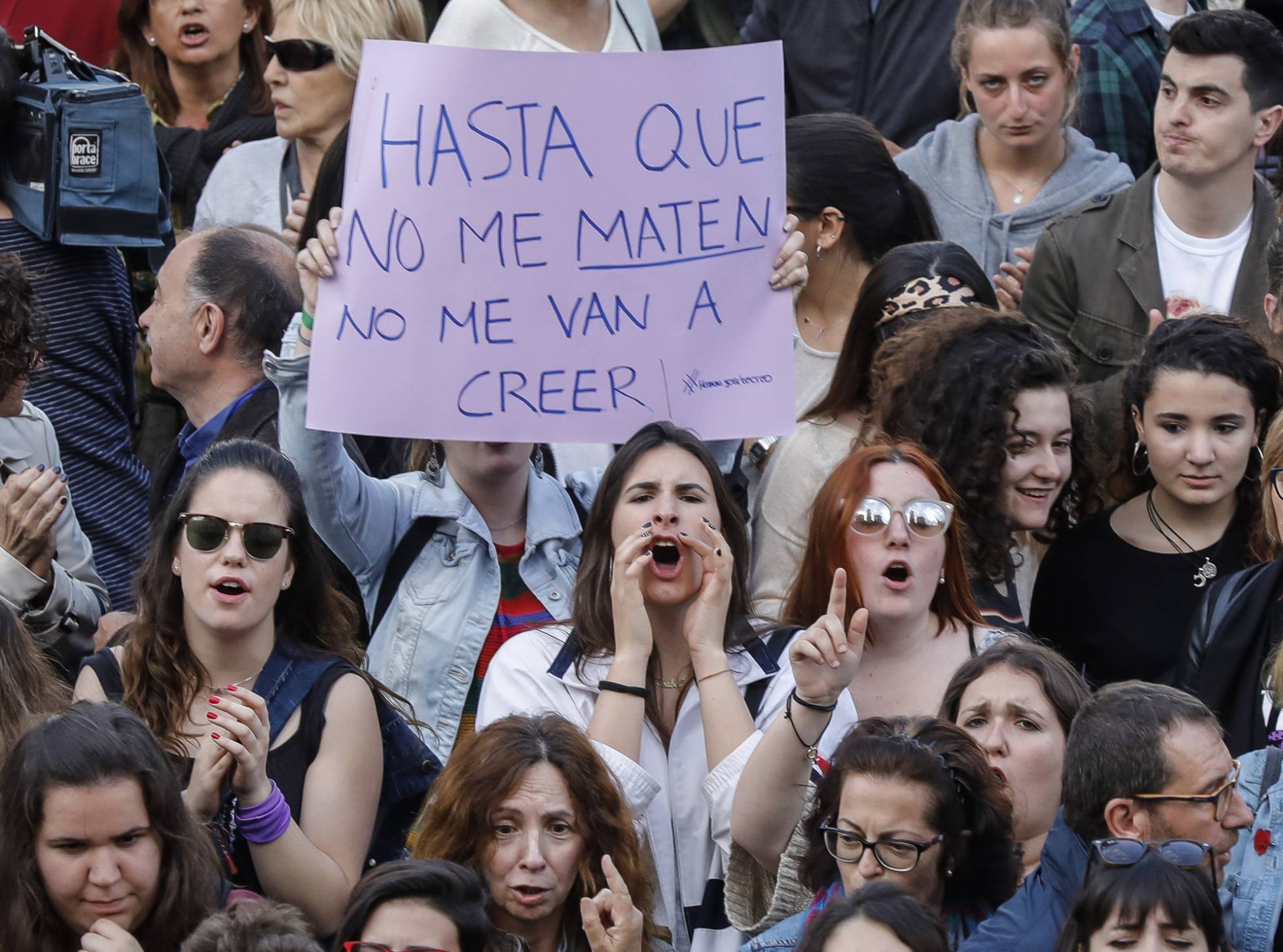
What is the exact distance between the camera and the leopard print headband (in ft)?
18.2

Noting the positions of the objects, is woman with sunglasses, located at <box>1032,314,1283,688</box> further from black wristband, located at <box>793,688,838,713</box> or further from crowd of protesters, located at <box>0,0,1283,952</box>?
black wristband, located at <box>793,688,838,713</box>

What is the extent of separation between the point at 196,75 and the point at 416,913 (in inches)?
181

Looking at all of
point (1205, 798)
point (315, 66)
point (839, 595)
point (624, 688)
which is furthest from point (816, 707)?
point (315, 66)

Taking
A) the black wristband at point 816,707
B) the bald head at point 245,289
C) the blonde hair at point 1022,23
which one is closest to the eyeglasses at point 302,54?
the bald head at point 245,289

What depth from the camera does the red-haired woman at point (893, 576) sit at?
4.82 m

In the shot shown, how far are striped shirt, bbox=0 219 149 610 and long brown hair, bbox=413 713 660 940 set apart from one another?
2.06 m

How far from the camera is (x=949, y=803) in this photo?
408 centimetres

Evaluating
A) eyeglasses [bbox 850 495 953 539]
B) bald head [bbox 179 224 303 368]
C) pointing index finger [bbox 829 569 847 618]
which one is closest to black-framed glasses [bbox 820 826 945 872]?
pointing index finger [bbox 829 569 847 618]

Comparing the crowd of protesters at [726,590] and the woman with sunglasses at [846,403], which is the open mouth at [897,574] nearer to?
the crowd of protesters at [726,590]

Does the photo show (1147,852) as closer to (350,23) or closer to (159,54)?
(350,23)

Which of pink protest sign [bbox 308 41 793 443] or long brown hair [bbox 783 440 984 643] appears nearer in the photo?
long brown hair [bbox 783 440 984 643]

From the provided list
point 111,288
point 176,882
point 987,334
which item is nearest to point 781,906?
point 176,882

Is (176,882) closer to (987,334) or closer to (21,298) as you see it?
(21,298)

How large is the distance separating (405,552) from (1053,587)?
163 cm
